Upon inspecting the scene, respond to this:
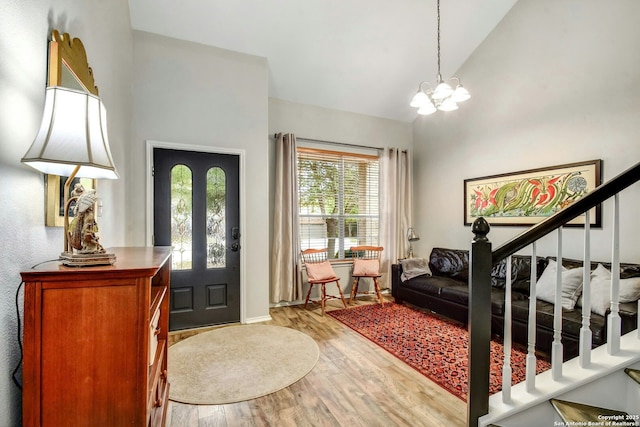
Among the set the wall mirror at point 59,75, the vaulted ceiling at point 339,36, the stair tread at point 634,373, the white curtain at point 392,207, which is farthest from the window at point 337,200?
the stair tread at point 634,373

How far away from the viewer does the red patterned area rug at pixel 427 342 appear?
2291 mm

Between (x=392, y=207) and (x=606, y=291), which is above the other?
(x=392, y=207)

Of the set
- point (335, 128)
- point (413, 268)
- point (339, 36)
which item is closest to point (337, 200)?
point (335, 128)

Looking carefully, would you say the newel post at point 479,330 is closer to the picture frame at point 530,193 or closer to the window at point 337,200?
the picture frame at point 530,193

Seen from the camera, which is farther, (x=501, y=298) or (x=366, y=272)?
(x=366, y=272)

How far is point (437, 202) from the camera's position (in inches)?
189

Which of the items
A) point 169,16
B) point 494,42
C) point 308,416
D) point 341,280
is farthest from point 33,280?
point 494,42

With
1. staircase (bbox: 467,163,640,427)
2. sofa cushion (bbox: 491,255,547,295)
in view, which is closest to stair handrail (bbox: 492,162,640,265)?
staircase (bbox: 467,163,640,427)

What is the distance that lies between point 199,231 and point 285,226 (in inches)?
46.3

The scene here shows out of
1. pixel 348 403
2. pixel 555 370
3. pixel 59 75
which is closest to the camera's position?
pixel 59 75

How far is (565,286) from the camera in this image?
2674mm

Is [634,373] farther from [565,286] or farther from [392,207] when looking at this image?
[392,207]

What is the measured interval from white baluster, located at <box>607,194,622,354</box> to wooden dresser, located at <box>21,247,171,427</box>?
2.00 meters

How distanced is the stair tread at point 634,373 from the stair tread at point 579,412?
18 cm
